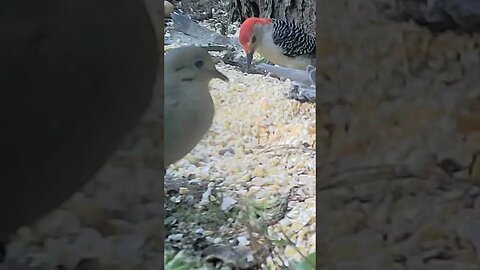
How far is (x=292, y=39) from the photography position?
120 cm

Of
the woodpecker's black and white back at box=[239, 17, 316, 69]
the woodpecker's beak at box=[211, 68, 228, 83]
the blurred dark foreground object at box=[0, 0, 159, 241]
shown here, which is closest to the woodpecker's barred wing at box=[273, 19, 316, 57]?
the woodpecker's black and white back at box=[239, 17, 316, 69]

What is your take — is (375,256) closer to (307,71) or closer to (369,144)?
(369,144)

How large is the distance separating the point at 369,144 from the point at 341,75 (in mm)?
87

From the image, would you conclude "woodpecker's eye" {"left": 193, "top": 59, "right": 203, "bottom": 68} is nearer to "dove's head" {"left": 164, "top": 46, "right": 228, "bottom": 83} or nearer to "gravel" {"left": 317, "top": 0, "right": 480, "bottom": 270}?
"dove's head" {"left": 164, "top": 46, "right": 228, "bottom": 83}

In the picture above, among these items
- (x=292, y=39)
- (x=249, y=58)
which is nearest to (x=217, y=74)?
(x=249, y=58)

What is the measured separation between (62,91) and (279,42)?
1.75 ft

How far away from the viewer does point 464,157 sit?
77cm

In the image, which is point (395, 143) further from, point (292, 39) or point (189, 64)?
point (292, 39)

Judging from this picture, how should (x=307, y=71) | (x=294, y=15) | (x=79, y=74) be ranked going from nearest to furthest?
(x=79, y=74) → (x=307, y=71) → (x=294, y=15)

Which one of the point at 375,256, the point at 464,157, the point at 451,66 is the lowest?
the point at 375,256

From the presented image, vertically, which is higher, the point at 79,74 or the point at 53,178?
the point at 79,74

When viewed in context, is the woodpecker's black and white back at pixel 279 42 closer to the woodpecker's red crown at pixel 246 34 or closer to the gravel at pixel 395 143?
the woodpecker's red crown at pixel 246 34

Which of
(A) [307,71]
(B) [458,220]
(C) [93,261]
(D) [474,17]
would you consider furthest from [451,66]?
(C) [93,261]

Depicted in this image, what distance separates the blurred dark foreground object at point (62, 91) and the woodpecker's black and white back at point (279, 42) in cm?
38
